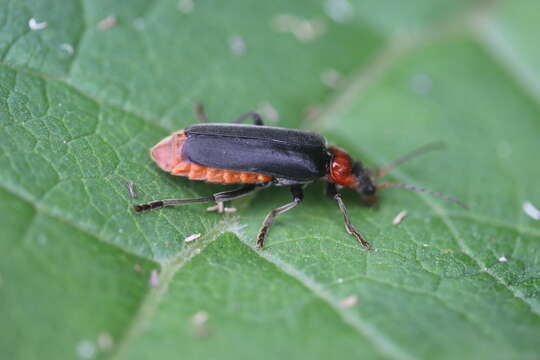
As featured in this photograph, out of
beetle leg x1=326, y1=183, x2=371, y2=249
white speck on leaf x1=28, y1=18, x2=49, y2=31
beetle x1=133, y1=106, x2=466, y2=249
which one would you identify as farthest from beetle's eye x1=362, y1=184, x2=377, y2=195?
white speck on leaf x1=28, y1=18, x2=49, y2=31

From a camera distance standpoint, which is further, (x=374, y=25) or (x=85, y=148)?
(x=374, y=25)

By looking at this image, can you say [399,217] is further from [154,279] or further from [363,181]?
[154,279]

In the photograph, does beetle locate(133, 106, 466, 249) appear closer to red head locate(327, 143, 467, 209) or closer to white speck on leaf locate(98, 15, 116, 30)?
red head locate(327, 143, 467, 209)

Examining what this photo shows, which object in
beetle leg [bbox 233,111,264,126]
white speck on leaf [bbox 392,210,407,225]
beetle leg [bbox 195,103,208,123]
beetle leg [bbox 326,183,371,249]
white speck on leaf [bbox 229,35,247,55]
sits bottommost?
A: beetle leg [bbox 326,183,371,249]

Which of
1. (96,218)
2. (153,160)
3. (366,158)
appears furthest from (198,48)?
(96,218)

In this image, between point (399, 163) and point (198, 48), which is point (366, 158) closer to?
point (399, 163)

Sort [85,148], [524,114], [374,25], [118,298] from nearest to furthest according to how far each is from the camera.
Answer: [118,298] → [85,148] → [524,114] → [374,25]
